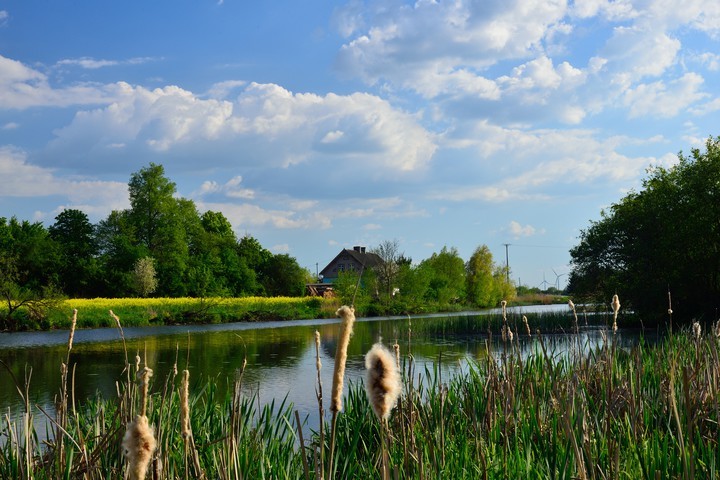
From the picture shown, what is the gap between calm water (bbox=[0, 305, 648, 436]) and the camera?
1295 cm

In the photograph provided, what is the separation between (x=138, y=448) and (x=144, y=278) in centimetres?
4603

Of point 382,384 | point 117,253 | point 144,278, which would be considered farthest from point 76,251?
point 382,384

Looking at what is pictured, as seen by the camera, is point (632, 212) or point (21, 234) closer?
point (632, 212)

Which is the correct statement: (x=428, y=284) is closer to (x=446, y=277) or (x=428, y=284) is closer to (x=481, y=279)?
(x=446, y=277)

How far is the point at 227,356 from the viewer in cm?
1959

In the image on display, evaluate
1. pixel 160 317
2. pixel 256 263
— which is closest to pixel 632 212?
pixel 160 317

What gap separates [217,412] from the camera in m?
6.14

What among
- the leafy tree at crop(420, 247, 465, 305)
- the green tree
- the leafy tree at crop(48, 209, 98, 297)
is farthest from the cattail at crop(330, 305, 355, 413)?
the green tree

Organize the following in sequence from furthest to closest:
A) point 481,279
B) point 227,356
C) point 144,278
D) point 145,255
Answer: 1. point 481,279
2. point 145,255
3. point 144,278
4. point 227,356

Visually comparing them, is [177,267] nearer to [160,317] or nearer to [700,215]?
[160,317]

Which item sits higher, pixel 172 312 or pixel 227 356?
pixel 172 312

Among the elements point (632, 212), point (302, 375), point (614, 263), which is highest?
point (632, 212)

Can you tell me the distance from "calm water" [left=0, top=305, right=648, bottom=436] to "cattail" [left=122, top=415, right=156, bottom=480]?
7390mm

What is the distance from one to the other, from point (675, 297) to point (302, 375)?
16.8 meters
